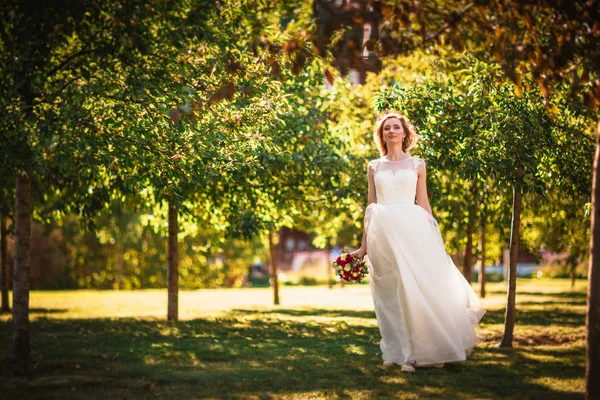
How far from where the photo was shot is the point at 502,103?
29.1 feet

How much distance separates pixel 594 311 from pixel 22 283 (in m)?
6.81

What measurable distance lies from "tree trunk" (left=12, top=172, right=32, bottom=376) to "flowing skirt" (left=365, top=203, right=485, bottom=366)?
14.2 feet

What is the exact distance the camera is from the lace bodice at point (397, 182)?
7.94m

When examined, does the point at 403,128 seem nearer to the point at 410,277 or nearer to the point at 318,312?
the point at 410,277

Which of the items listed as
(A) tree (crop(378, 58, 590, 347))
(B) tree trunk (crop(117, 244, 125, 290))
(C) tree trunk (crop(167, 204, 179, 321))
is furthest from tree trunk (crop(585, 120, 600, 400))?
(B) tree trunk (crop(117, 244, 125, 290))

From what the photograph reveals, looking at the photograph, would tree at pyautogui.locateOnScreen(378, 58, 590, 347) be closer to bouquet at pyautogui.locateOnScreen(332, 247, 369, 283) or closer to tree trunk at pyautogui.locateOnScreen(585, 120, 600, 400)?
bouquet at pyautogui.locateOnScreen(332, 247, 369, 283)

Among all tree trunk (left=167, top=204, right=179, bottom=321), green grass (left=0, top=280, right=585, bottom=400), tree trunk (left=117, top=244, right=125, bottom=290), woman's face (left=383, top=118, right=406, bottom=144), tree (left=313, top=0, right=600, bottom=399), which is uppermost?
tree (left=313, top=0, right=600, bottom=399)

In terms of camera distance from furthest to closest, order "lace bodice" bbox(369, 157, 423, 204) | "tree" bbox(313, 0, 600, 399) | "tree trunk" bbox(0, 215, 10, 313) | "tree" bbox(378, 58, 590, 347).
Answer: "tree trunk" bbox(0, 215, 10, 313)
"tree" bbox(378, 58, 590, 347)
"lace bodice" bbox(369, 157, 423, 204)
"tree" bbox(313, 0, 600, 399)

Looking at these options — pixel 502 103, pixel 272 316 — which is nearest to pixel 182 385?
pixel 502 103

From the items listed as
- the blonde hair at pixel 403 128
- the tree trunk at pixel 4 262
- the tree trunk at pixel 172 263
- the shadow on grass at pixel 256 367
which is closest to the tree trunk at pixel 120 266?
the tree trunk at pixel 4 262

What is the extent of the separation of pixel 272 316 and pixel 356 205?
438 centimetres

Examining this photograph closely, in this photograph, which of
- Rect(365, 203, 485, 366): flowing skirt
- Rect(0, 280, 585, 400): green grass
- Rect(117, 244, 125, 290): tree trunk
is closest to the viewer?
Rect(0, 280, 585, 400): green grass

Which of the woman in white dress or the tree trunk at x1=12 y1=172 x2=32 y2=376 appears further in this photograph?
the tree trunk at x1=12 y1=172 x2=32 y2=376

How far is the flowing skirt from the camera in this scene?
7.52 meters
